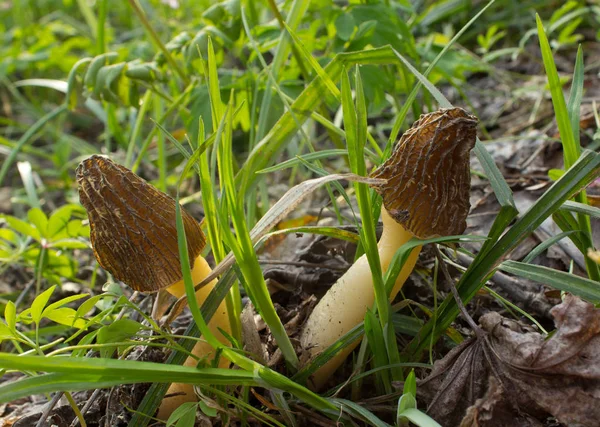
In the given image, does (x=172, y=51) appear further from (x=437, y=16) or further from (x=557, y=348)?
(x=437, y=16)

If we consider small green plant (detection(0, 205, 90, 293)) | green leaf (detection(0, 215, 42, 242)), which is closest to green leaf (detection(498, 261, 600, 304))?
small green plant (detection(0, 205, 90, 293))

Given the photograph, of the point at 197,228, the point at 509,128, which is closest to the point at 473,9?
the point at 509,128

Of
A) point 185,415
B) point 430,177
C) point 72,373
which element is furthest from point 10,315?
point 430,177

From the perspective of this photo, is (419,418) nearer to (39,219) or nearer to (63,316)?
(63,316)

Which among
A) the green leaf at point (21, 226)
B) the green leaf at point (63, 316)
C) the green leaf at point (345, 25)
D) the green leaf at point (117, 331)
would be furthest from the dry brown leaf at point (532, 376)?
the green leaf at point (21, 226)

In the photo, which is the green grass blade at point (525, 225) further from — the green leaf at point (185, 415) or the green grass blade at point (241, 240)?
the green leaf at point (185, 415)

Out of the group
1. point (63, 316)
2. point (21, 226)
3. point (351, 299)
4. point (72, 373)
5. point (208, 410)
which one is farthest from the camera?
point (21, 226)
